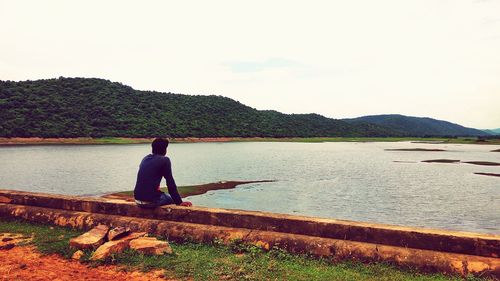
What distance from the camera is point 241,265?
231 inches

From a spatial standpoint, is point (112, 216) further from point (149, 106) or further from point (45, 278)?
point (149, 106)

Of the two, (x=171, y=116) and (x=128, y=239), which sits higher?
(x=171, y=116)

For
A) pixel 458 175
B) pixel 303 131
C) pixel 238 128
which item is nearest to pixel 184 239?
pixel 458 175

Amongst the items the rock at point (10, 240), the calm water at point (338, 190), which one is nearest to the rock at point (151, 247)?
the rock at point (10, 240)

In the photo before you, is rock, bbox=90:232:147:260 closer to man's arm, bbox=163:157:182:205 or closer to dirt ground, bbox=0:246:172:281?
dirt ground, bbox=0:246:172:281

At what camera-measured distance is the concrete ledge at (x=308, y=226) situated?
19.1 ft

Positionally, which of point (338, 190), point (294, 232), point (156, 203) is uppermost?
point (156, 203)

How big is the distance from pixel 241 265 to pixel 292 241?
1132 millimetres

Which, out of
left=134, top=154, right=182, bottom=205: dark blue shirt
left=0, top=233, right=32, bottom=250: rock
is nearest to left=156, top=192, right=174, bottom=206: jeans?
left=134, top=154, right=182, bottom=205: dark blue shirt

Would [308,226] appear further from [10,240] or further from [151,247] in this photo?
[10,240]

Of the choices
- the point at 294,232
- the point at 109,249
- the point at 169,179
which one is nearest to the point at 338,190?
the point at 294,232

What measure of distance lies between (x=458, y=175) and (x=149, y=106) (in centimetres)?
10616

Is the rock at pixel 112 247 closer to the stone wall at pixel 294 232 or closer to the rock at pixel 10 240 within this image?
the stone wall at pixel 294 232

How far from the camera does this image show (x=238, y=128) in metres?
136
